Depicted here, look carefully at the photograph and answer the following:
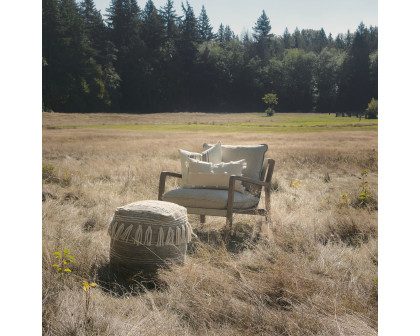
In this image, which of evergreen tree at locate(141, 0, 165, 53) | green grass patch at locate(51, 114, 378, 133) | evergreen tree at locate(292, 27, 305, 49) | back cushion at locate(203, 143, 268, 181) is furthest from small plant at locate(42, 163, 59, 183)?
evergreen tree at locate(292, 27, 305, 49)

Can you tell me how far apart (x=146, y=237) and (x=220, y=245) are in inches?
35.2

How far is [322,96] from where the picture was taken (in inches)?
165

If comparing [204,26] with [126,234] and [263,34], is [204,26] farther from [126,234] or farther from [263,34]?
[126,234]

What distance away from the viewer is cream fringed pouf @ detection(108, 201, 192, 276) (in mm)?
2363

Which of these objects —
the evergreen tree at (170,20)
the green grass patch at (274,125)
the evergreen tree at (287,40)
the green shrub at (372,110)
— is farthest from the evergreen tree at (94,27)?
the green shrub at (372,110)

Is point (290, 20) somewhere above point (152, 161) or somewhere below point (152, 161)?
above

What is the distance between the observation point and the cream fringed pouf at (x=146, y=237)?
2363 mm

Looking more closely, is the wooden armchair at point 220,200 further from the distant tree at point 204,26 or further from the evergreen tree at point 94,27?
the evergreen tree at point 94,27

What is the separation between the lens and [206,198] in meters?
3.09

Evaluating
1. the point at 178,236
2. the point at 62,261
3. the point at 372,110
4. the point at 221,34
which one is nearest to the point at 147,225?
the point at 178,236

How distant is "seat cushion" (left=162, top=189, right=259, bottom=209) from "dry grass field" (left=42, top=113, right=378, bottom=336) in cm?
26
